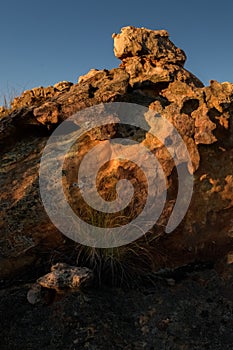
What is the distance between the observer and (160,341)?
13.0 feet

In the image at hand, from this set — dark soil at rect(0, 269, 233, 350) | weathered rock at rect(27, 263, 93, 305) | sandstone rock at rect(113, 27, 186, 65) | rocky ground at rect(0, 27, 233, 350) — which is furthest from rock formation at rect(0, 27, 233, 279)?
sandstone rock at rect(113, 27, 186, 65)

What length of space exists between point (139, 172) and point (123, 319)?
184 centimetres

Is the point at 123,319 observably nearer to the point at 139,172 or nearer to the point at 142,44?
the point at 139,172

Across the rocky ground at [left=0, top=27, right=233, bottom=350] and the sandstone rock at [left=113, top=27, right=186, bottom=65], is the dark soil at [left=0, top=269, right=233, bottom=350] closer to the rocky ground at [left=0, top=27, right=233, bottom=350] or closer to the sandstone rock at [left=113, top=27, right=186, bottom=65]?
the rocky ground at [left=0, top=27, right=233, bottom=350]

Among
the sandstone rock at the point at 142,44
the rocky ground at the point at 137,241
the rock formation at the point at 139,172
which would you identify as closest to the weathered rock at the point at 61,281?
the rocky ground at the point at 137,241

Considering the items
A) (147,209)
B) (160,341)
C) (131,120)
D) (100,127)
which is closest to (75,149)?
(100,127)

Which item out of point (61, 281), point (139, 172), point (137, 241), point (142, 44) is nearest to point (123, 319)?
point (61, 281)

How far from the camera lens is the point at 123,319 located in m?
4.14

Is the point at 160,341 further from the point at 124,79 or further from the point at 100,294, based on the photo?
the point at 124,79

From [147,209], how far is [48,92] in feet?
9.90

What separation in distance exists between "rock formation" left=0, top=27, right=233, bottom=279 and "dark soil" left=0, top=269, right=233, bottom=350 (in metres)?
0.46

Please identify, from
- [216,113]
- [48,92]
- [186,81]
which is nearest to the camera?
[216,113]

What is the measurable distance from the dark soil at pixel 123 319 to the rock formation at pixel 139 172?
1.50 feet

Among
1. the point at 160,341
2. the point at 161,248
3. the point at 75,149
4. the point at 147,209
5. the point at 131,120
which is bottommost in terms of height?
the point at 160,341
